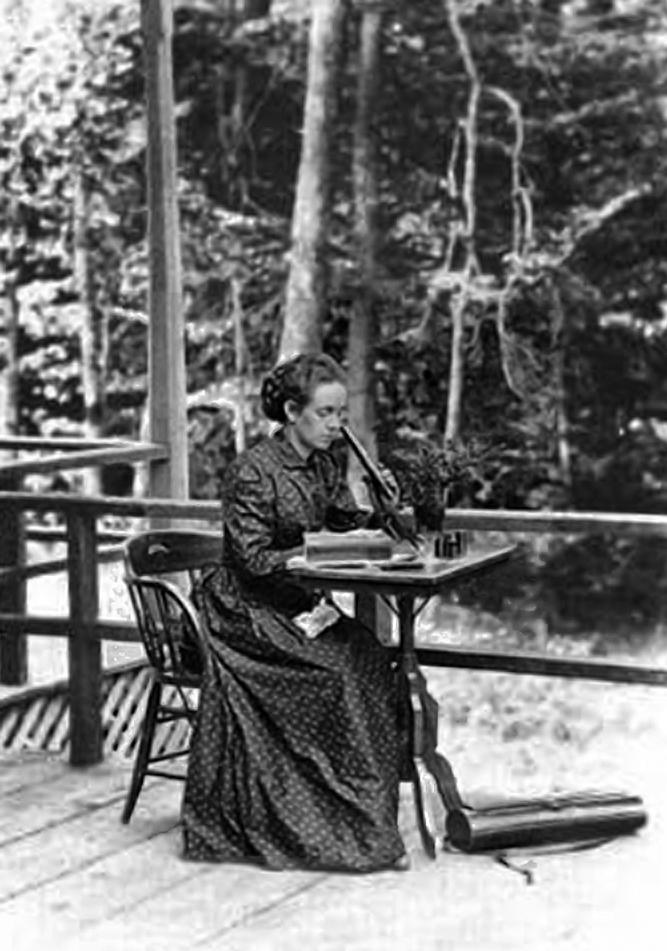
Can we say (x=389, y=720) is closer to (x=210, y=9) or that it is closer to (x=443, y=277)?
(x=443, y=277)

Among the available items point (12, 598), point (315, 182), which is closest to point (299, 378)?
point (12, 598)

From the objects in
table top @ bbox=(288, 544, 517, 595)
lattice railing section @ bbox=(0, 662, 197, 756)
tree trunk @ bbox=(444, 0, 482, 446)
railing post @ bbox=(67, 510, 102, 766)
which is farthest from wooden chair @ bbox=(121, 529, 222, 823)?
tree trunk @ bbox=(444, 0, 482, 446)

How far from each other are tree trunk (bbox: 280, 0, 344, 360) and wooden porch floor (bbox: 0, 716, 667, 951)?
19.3ft

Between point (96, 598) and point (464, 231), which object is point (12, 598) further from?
point (464, 231)

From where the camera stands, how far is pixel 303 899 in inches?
155

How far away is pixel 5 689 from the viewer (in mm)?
5777

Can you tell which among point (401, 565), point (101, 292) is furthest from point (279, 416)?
point (101, 292)

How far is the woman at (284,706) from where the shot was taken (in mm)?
4156

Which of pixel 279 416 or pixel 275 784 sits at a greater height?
pixel 279 416

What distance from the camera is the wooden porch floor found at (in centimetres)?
369

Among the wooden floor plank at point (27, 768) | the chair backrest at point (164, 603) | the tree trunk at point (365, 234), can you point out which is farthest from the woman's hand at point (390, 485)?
the tree trunk at point (365, 234)

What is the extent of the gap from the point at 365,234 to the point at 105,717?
430 cm

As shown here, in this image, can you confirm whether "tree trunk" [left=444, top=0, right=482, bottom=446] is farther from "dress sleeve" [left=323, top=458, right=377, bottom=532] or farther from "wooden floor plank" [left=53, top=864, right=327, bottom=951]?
"wooden floor plank" [left=53, top=864, right=327, bottom=951]

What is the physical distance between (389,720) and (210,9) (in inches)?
274
